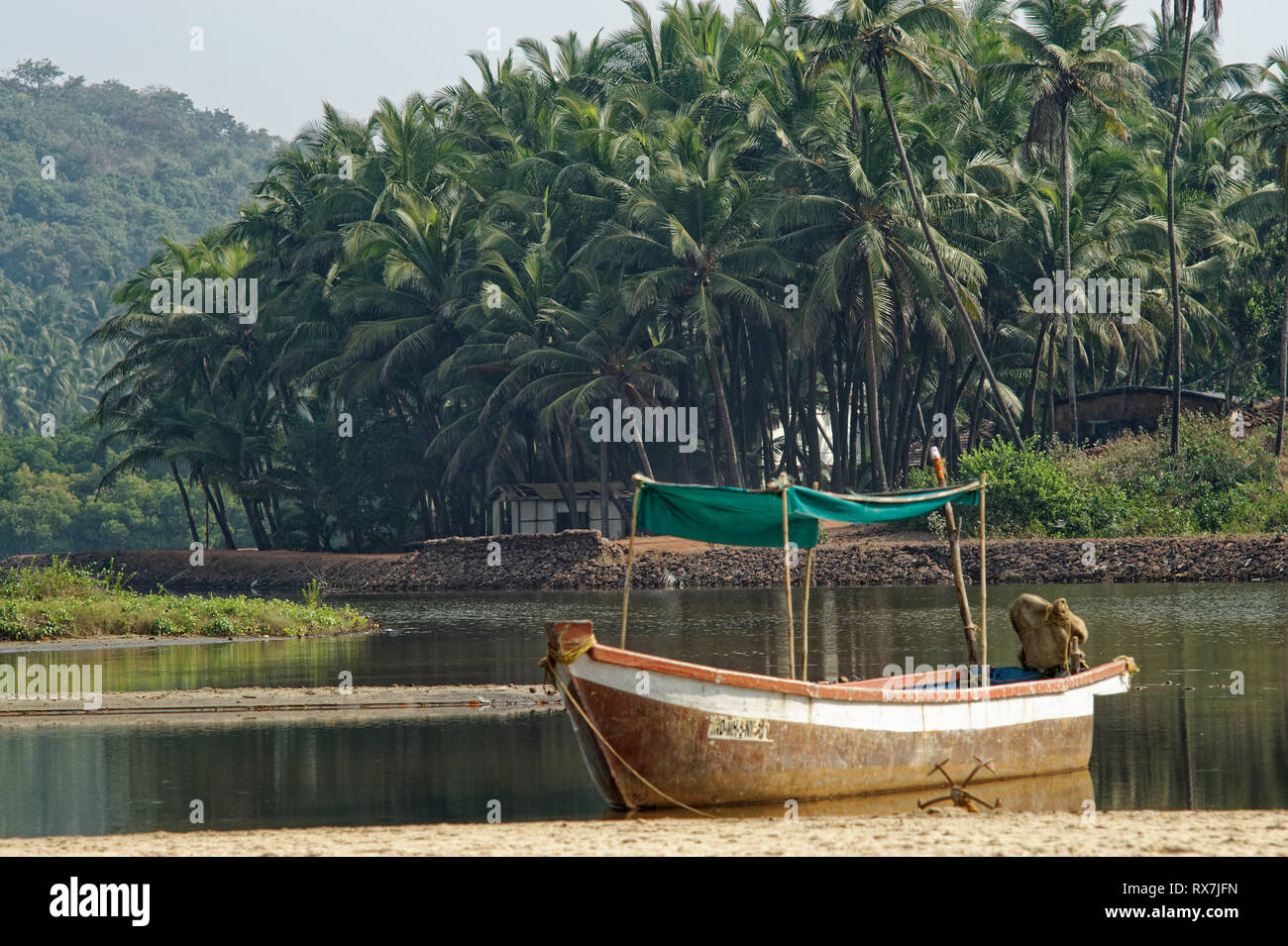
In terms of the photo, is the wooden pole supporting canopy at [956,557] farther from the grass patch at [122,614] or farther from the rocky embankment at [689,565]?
the rocky embankment at [689,565]

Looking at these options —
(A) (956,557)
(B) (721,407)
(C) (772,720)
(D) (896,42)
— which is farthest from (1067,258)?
(C) (772,720)

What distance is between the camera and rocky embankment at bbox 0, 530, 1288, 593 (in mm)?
43094

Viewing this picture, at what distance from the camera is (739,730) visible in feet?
47.5

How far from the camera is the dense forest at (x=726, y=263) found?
5075 cm

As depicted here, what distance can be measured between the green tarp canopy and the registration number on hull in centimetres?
225

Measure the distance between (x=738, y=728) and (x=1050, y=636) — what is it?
15.9 ft

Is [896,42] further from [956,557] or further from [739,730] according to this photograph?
[739,730]

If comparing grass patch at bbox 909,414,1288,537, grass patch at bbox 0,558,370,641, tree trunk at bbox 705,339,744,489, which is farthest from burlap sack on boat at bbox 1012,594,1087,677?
tree trunk at bbox 705,339,744,489

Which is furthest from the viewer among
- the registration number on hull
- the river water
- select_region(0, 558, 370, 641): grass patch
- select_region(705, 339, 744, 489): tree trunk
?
select_region(705, 339, 744, 489): tree trunk

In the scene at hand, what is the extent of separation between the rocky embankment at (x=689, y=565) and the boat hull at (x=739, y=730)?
29239 mm

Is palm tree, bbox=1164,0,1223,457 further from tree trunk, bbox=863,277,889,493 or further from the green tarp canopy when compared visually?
the green tarp canopy

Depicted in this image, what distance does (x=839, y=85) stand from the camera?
55875 mm
